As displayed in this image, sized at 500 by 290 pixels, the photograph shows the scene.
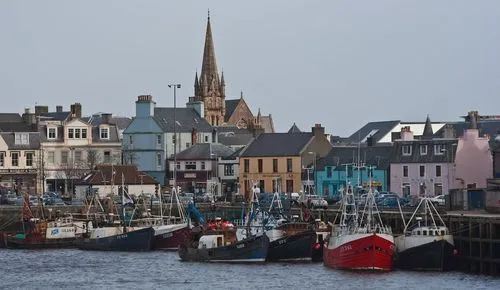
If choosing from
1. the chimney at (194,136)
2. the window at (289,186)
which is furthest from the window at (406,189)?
the chimney at (194,136)

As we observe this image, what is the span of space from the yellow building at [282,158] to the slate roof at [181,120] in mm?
11937

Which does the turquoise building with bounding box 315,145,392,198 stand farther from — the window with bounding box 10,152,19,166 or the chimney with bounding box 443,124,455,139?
the window with bounding box 10,152,19,166

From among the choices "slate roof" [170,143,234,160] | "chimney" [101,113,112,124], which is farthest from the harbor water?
"chimney" [101,113,112,124]

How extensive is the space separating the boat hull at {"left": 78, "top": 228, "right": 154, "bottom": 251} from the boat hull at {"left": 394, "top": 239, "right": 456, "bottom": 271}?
26.5 meters

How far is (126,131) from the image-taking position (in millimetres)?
144125

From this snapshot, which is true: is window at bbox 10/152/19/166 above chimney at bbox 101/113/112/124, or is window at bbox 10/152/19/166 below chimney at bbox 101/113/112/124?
below

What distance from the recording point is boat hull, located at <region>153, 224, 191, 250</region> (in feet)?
324

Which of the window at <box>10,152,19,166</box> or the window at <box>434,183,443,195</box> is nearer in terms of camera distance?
the window at <box>434,183,443,195</box>

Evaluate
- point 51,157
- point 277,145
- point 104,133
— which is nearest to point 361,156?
point 277,145

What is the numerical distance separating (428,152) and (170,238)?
31500mm

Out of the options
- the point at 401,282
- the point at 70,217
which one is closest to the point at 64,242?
the point at 70,217

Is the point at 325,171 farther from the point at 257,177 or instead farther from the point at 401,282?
the point at 401,282

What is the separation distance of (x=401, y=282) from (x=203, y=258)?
1914 cm

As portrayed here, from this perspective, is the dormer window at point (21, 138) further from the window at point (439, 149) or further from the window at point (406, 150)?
the window at point (439, 149)
